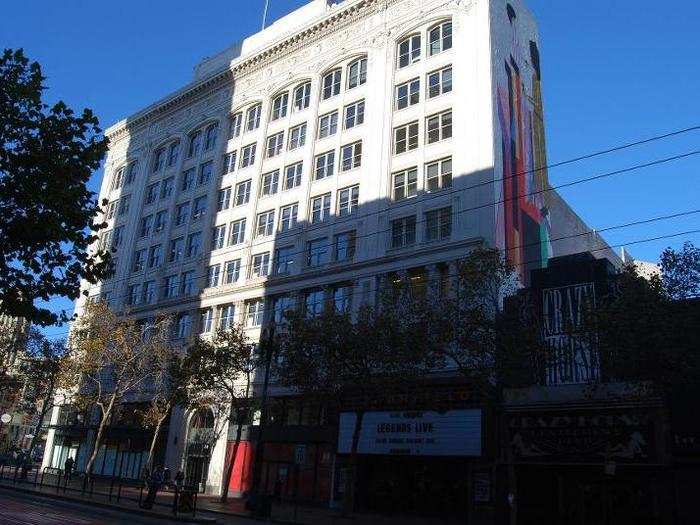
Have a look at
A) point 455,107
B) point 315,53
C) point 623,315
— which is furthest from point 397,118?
point 623,315

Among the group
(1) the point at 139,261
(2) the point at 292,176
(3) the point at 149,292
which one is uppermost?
(2) the point at 292,176

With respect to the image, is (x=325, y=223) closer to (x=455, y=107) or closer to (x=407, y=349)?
(x=455, y=107)

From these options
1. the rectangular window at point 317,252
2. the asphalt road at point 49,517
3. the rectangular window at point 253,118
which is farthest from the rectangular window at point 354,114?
the asphalt road at point 49,517

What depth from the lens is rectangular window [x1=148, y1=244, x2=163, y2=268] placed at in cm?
5579

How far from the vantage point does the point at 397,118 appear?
1673 inches

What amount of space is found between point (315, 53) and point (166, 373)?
27390 mm

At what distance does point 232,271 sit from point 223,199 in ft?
23.7

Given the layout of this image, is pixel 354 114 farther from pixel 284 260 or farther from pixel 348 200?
pixel 284 260

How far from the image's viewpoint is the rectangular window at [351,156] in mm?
43812

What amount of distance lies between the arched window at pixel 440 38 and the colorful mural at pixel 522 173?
14.2 ft

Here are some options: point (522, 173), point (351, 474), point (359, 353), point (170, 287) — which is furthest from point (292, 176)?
point (351, 474)

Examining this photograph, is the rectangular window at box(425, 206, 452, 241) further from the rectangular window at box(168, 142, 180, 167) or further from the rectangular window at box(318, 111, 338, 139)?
A: the rectangular window at box(168, 142, 180, 167)

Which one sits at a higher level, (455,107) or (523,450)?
(455,107)

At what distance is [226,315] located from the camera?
47094 mm
